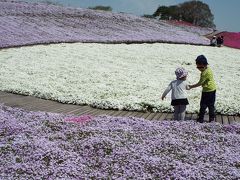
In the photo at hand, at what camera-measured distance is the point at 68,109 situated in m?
18.2

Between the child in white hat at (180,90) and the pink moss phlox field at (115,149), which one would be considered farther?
the child in white hat at (180,90)

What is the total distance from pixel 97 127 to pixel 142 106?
4.43m

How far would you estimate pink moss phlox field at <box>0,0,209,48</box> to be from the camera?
45.8m

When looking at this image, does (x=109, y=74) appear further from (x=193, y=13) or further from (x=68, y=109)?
(x=193, y=13)

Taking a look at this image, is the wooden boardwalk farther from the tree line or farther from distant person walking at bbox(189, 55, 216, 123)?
the tree line

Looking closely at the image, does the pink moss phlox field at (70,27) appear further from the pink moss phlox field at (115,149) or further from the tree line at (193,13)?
the tree line at (193,13)

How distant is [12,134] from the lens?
13.8m

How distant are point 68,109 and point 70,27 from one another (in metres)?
36.5

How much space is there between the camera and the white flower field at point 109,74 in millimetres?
19922

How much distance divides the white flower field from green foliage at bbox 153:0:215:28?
73.2 metres

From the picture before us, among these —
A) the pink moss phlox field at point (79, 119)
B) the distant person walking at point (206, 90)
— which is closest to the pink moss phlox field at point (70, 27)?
the pink moss phlox field at point (79, 119)

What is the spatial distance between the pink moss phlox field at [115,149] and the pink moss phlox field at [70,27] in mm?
27614

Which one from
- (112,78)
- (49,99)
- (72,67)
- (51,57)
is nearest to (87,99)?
(49,99)

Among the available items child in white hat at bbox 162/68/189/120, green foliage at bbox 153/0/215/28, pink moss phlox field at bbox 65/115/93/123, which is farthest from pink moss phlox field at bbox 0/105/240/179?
green foliage at bbox 153/0/215/28
